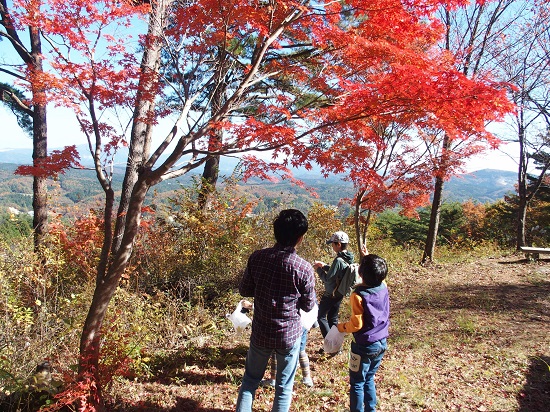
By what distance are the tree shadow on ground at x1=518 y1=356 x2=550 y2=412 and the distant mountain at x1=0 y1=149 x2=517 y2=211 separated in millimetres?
3130

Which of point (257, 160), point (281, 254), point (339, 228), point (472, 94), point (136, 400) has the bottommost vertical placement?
point (136, 400)

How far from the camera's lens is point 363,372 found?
2.49m

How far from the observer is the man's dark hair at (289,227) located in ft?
7.28

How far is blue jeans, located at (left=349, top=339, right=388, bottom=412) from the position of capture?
247 centimetres

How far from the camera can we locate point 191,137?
3105mm

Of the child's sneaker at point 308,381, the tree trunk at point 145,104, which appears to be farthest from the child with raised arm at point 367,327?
the tree trunk at point 145,104

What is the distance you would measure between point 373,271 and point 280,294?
723 millimetres

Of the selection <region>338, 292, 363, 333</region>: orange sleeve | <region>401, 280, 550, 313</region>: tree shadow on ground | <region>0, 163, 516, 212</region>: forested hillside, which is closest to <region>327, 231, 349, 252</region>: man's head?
<region>338, 292, 363, 333</region>: orange sleeve

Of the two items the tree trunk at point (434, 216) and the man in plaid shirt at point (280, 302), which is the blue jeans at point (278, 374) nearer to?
the man in plaid shirt at point (280, 302)

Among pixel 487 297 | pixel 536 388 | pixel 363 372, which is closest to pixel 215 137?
pixel 363 372

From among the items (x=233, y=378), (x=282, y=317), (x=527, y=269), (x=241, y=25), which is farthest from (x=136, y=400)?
(x=527, y=269)

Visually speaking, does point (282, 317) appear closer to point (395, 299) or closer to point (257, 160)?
point (257, 160)

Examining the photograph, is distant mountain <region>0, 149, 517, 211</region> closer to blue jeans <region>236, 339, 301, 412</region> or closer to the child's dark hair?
the child's dark hair

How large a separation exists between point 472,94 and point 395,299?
4441mm
